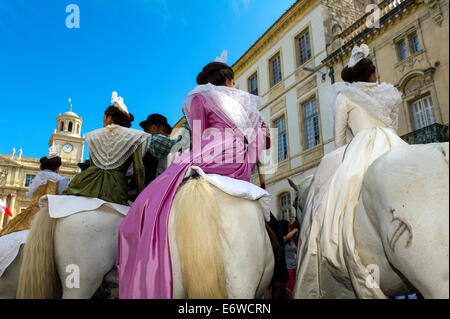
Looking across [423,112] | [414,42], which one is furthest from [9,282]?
[414,42]

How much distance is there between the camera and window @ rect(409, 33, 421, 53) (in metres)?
12.3

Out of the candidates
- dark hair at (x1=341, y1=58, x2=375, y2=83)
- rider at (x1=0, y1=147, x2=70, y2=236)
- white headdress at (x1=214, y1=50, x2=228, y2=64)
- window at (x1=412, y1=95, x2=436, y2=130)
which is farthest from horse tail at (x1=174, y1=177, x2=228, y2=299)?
window at (x1=412, y1=95, x2=436, y2=130)

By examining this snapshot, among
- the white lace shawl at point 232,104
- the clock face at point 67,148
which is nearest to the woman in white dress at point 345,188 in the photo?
the white lace shawl at point 232,104

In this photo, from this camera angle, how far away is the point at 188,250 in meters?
1.79

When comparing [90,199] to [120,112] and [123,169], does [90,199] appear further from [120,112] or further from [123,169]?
[120,112]

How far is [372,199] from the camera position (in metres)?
1.78

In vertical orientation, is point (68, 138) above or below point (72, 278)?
above

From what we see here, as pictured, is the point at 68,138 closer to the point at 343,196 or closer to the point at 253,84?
the point at 253,84

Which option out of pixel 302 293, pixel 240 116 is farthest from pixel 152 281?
pixel 240 116

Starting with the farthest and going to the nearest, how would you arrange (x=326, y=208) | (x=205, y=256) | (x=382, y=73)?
(x=382, y=73) → (x=326, y=208) → (x=205, y=256)

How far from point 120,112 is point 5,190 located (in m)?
48.8

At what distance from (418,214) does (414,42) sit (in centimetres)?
1346

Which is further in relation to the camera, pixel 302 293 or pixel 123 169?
pixel 123 169

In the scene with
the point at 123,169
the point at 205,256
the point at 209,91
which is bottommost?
the point at 205,256
